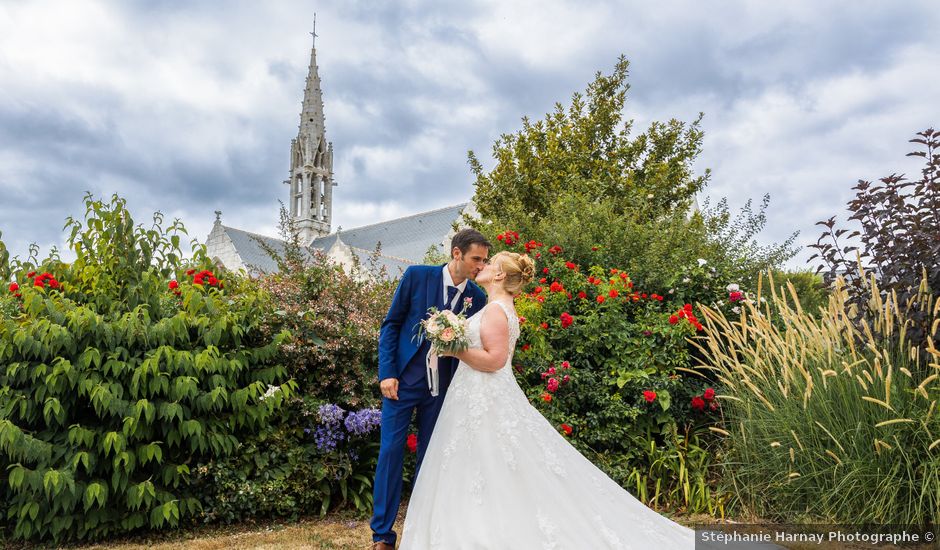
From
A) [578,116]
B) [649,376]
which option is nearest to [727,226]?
[578,116]

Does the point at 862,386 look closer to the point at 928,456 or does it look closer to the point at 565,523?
the point at 928,456

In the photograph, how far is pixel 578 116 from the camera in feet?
47.3

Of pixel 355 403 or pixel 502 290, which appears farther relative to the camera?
pixel 355 403

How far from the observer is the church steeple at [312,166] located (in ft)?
176

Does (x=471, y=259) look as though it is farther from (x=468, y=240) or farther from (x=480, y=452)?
(x=480, y=452)

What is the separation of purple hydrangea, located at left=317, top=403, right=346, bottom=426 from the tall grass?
3158mm

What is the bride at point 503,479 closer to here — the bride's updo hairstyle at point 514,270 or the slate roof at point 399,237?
the bride's updo hairstyle at point 514,270

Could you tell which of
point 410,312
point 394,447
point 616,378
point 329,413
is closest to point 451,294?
point 410,312

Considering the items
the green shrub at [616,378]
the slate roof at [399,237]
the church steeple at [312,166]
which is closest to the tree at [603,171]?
the green shrub at [616,378]

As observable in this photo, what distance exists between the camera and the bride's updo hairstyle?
13.4 ft

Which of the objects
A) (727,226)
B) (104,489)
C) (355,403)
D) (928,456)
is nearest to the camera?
(928,456)

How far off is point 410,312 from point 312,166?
52.0 m

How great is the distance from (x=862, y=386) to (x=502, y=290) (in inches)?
97.5

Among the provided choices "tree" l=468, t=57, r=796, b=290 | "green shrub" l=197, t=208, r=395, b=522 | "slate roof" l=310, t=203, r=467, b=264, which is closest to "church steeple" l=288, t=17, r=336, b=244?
"slate roof" l=310, t=203, r=467, b=264
